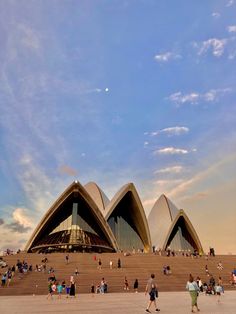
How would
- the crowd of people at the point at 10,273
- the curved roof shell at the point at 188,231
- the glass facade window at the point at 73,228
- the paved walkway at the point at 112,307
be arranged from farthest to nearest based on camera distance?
1. the curved roof shell at the point at 188,231
2. the glass facade window at the point at 73,228
3. the crowd of people at the point at 10,273
4. the paved walkway at the point at 112,307

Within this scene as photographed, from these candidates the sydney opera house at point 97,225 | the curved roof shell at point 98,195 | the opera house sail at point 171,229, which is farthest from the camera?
the opera house sail at point 171,229

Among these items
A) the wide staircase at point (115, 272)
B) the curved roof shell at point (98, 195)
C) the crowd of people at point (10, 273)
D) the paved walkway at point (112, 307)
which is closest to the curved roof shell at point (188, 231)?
the curved roof shell at point (98, 195)

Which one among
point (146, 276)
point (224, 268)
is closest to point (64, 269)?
point (146, 276)

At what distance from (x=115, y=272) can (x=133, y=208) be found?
2378 centimetres

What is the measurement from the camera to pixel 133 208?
145 feet

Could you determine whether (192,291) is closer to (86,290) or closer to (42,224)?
(86,290)

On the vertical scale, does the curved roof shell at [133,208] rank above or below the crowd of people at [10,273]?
above

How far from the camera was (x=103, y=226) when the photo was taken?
1619 inches

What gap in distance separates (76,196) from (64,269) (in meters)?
20.1

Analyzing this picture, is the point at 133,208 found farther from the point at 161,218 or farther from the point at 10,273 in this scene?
the point at 10,273

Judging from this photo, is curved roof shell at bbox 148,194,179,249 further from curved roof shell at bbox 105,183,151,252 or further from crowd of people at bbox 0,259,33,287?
crowd of people at bbox 0,259,33,287

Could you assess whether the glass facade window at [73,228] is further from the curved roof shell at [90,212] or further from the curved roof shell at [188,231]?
the curved roof shell at [188,231]

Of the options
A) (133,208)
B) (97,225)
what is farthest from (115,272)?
(133,208)

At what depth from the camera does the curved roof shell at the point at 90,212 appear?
39.8 metres
